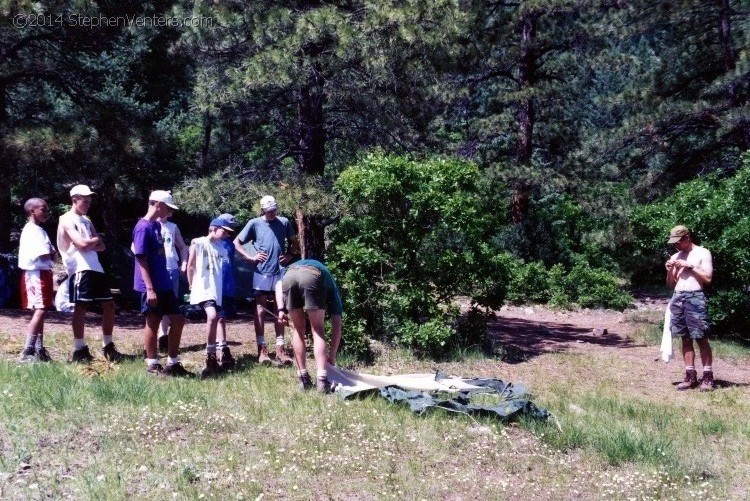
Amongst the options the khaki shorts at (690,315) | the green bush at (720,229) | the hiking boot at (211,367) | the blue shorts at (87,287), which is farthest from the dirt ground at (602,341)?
the blue shorts at (87,287)

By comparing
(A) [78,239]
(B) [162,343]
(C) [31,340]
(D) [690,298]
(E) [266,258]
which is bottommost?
(B) [162,343]

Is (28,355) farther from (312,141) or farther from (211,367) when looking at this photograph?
(312,141)

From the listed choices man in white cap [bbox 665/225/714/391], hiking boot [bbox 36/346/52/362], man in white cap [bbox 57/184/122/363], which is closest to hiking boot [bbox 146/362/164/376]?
man in white cap [bbox 57/184/122/363]

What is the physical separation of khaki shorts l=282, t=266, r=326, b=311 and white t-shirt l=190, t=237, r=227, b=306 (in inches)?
42.7

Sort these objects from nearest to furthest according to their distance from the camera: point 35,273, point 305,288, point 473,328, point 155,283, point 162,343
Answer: point 305,288 < point 155,283 < point 35,273 < point 162,343 < point 473,328

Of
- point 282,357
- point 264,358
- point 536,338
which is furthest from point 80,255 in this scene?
point 536,338

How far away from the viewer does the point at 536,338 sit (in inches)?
485

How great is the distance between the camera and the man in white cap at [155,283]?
7012mm

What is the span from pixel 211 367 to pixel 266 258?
1.31 m

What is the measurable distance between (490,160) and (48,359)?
12865 mm

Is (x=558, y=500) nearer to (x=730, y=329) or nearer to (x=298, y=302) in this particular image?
(x=298, y=302)

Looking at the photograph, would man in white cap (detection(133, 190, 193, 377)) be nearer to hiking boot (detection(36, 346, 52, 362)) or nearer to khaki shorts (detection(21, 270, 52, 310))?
khaki shorts (detection(21, 270, 52, 310))

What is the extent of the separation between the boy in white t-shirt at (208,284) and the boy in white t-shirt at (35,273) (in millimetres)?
1374

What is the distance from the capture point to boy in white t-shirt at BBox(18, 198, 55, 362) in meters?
7.50
